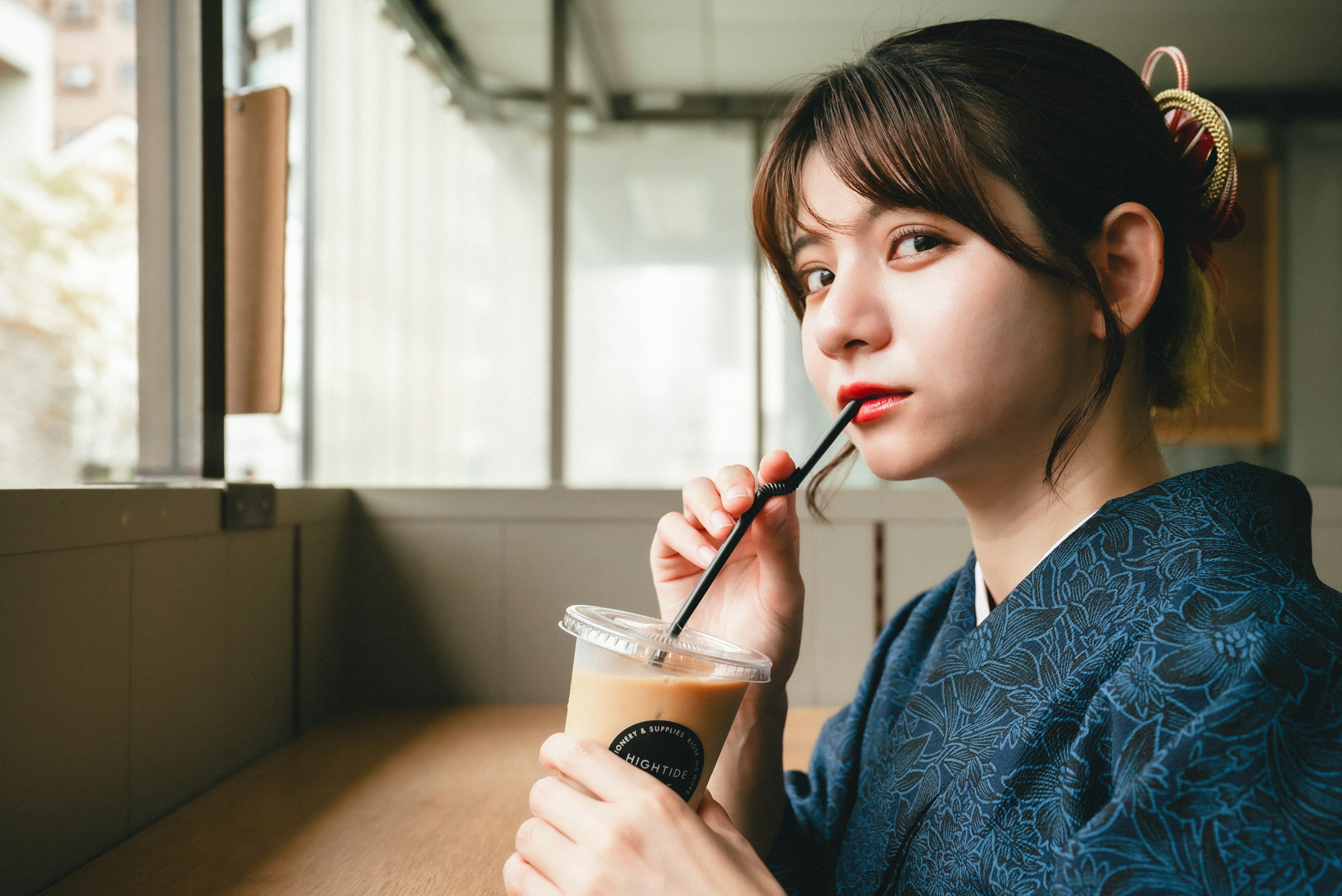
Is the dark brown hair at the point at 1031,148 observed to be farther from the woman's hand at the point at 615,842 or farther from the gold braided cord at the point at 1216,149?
the woman's hand at the point at 615,842

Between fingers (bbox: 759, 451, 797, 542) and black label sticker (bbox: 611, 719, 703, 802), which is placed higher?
fingers (bbox: 759, 451, 797, 542)

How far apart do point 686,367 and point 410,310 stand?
1258 millimetres

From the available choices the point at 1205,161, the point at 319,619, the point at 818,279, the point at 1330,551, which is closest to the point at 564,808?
the point at 818,279

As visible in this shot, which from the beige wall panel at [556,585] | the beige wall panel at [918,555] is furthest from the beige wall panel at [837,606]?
the beige wall panel at [556,585]

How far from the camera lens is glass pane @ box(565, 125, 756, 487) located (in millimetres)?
3836

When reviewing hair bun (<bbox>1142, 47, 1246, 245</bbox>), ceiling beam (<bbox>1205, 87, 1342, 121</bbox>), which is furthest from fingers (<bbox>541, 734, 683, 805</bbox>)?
ceiling beam (<bbox>1205, 87, 1342, 121</bbox>)

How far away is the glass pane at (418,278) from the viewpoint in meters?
2.52

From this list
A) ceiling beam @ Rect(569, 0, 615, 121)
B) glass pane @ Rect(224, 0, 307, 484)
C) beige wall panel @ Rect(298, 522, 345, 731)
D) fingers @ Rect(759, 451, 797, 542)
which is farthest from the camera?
ceiling beam @ Rect(569, 0, 615, 121)

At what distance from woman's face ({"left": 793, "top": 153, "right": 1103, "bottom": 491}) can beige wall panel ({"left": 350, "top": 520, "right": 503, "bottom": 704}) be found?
1029 mm

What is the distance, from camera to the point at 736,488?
75cm

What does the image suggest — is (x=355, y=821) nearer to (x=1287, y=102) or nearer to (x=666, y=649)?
(x=666, y=649)

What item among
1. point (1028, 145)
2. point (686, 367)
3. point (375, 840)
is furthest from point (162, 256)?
point (686, 367)

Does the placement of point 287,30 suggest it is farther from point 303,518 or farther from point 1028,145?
point 1028,145

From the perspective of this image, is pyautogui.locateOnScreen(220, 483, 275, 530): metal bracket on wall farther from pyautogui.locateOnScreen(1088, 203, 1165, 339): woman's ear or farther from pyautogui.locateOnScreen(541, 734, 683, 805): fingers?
pyautogui.locateOnScreen(1088, 203, 1165, 339): woman's ear
